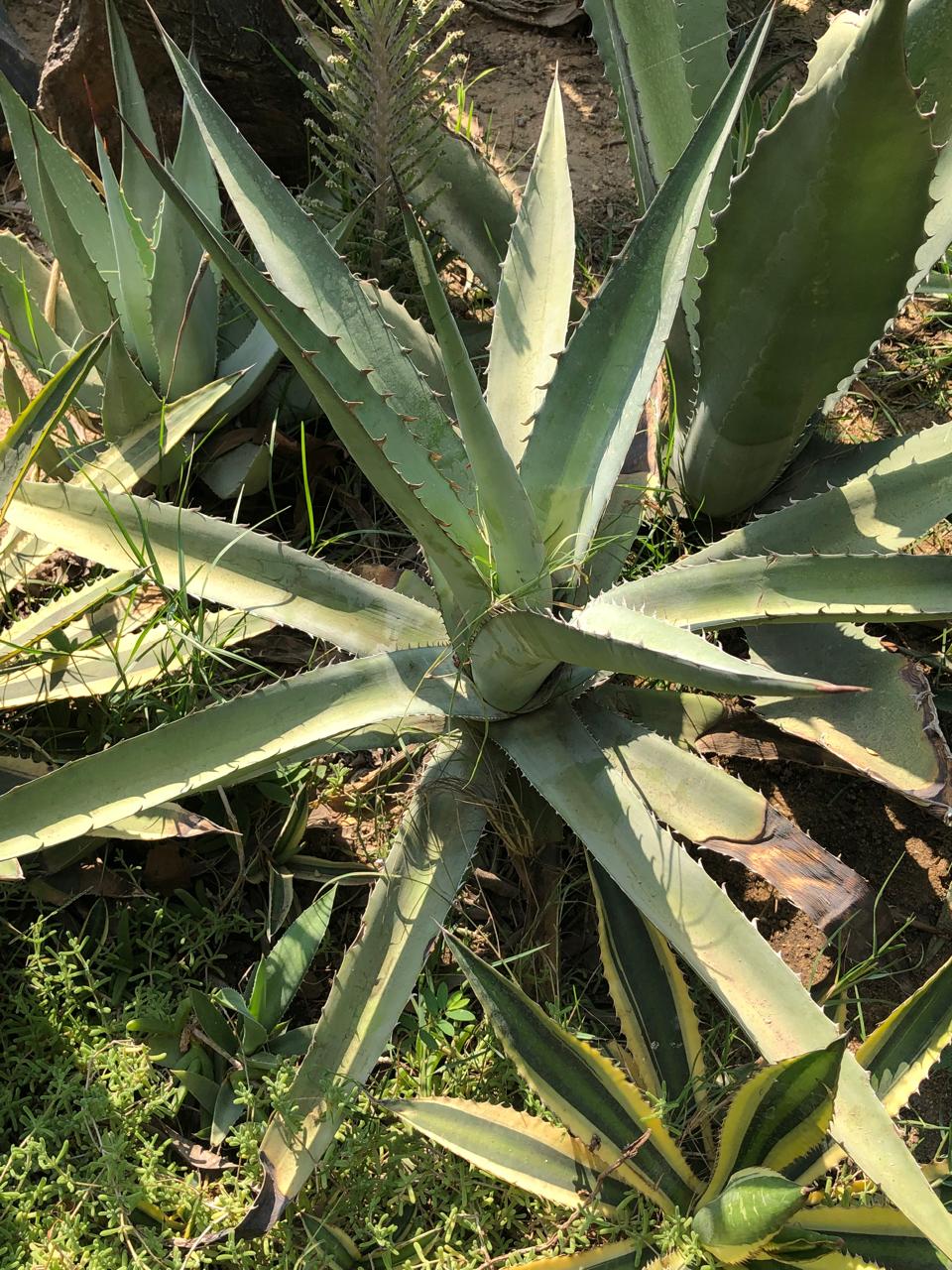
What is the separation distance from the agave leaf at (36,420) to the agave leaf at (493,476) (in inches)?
22.1

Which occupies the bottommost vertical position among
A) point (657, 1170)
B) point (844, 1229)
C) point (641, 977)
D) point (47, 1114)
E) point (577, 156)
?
point (844, 1229)

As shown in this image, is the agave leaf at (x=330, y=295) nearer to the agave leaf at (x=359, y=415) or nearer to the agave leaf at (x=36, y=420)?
the agave leaf at (x=359, y=415)

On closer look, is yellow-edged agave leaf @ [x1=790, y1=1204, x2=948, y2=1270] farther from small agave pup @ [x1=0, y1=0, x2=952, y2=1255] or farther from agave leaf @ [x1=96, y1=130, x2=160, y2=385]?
agave leaf @ [x1=96, y1=130, x2=160, y2=385]

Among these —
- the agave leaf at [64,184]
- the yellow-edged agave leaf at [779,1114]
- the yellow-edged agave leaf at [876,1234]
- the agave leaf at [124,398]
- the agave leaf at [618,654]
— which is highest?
the agave leaf at [64,184]

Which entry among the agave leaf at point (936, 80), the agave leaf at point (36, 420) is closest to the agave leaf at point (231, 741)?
the agave leaf at point (36, 420)

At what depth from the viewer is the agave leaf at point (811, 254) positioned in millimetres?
1377

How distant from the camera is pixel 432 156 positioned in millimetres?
2096

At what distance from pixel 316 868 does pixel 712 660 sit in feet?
2.93

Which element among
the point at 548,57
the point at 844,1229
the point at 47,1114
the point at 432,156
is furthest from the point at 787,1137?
the point at 548,57

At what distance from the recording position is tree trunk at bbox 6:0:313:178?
91.9 inches

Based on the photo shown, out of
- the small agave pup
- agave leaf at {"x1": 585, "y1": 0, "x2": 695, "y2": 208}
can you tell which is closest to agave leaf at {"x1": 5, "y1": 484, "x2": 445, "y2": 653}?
the small agave pup

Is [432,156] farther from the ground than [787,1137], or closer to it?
farther from the ground

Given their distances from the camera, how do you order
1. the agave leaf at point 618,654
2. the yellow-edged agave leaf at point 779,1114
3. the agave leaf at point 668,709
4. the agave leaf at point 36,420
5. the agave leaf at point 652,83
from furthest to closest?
the agave leaf at point 652,83 < the agave leaf at point 668,709 < the agave leaf at point 36,420 < the yellow-edged agave leaf at point 779,1114 < the agave leaf at point 618,654

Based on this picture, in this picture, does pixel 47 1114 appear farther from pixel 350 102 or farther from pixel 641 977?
pixel 350 102
